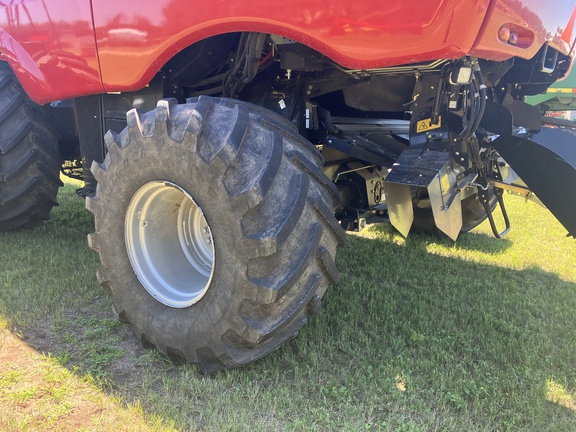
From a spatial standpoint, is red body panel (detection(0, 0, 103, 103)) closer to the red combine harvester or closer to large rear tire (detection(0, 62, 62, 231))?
the red combine harvester

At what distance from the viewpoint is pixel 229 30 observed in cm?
216

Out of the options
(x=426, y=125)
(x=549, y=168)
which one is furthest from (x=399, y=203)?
(x=549, y=168)

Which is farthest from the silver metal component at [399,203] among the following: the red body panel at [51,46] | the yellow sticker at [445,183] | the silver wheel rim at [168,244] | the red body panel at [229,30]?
the red body panel at [51,46]

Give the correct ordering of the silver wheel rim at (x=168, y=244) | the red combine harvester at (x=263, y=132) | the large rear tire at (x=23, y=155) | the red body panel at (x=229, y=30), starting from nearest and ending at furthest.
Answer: the red body panel at (x=229, y=30) → the red combine harvester at (x=263, y=132) → the silver wheel rim at (x=168, y=244) → the large rear tire at (x=23, y=155)

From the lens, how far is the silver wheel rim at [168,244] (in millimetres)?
2412

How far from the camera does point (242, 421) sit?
6.31 ft

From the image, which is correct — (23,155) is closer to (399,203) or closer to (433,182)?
(399,203)

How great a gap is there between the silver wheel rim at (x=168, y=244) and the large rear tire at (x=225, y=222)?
1cm

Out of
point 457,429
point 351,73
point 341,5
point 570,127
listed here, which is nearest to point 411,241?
point 570,127

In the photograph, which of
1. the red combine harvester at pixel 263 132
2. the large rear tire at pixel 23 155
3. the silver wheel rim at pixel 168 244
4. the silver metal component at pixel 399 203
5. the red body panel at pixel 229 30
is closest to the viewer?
the red body panel at pixel 229 30

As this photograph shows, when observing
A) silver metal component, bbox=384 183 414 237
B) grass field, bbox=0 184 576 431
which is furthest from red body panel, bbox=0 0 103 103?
silver metal component, bbox=384 183 414 237

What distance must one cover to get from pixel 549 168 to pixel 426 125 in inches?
24.6

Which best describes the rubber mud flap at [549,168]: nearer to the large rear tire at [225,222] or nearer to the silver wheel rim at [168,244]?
the large rear tire at [225,222]

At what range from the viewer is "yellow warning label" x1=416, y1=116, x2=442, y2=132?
2430mm
